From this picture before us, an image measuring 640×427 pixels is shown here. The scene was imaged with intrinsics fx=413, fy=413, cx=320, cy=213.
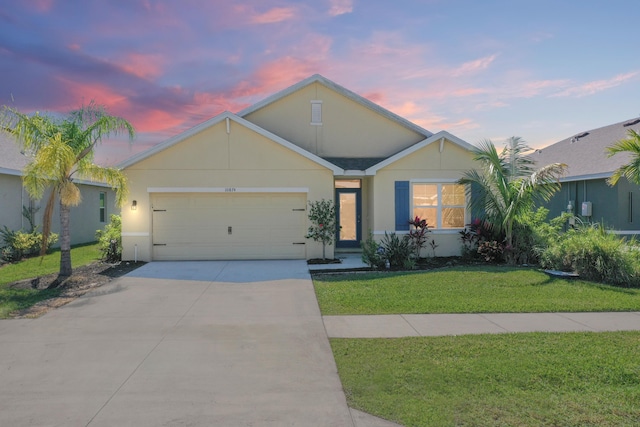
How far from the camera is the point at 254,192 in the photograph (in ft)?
45.3

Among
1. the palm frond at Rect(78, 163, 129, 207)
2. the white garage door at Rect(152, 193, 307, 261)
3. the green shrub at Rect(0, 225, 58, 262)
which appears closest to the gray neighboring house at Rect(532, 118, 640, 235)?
the white garage door at Rect(152, 193, 307, 261)

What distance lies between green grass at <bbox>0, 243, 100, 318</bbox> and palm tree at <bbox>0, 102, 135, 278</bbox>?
4.65 feet

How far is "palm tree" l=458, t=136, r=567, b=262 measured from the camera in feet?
40.4

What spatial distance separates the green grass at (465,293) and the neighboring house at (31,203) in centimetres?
1233

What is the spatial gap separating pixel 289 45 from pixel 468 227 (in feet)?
27.5

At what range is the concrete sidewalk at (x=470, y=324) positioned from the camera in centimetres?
634

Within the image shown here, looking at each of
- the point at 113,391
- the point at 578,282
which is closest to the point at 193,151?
the point at 113,391

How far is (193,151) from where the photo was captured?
13578mm

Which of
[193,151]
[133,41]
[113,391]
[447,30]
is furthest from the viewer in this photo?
[193,151]

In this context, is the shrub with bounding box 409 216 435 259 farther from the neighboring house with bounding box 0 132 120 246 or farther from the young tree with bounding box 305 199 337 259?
the neighboring house with bounding box 0 132 120 246

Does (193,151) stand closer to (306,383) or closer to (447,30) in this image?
(447,30)

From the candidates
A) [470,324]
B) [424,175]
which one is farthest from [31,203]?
[470,324]

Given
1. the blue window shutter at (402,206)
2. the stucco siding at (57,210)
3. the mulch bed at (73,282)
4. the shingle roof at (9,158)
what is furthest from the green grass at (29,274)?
the blue window shutter at (402,206)

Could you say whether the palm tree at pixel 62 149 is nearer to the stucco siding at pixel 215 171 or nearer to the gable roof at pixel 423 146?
the stucco siding at pixel 215 171
